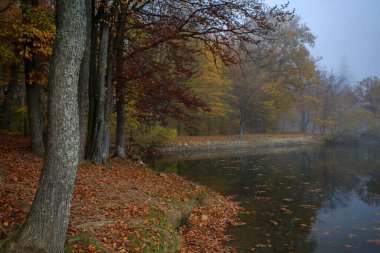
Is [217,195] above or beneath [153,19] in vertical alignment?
beneath

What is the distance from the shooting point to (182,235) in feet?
28.3

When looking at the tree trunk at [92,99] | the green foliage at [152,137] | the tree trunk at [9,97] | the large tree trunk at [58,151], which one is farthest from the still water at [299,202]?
the tree trunk at [9,97]

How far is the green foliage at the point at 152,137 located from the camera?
29.2m

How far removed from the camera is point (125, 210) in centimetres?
823

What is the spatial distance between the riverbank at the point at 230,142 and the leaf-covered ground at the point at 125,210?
19.2 m

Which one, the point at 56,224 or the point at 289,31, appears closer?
the point at 56,224

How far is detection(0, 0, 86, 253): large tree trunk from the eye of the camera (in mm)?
4852

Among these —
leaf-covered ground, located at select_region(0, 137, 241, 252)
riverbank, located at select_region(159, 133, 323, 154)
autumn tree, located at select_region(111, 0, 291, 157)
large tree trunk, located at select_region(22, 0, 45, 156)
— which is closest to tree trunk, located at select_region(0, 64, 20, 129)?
large tree trunk, located at select_region(22, 0, 45, 156)

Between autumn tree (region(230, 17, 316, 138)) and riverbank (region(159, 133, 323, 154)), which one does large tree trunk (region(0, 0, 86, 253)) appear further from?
autumn tree (region(230, 17, 316, 138))

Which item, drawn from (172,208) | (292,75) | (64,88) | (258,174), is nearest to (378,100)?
(292,75)

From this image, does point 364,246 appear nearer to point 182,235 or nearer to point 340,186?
point 182,235

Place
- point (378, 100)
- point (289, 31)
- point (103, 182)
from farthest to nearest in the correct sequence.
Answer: point (378, 100) < point (289, 31) < point (103, 182)

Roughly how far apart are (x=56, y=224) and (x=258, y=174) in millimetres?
16098

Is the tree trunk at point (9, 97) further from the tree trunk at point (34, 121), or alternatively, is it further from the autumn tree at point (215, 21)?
the autumn tree at point (215, 21)
